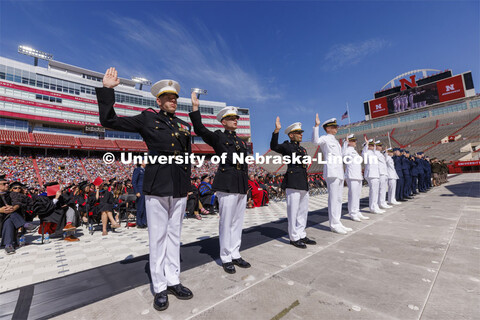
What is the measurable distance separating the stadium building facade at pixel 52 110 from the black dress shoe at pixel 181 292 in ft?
137

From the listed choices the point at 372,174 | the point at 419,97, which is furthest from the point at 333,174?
the point at 419,97

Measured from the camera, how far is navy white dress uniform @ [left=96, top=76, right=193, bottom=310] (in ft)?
6.74

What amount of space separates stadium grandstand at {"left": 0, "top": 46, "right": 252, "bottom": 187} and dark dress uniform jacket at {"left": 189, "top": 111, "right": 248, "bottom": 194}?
30.8 metres

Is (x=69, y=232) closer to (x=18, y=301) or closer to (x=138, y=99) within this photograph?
(x=18, y=301)

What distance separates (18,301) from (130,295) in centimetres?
110

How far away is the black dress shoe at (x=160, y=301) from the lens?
1853mm

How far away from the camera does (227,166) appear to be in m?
2.99

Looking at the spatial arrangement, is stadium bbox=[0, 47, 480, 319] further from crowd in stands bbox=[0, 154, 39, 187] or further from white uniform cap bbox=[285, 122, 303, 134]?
crowd in stands bbox=[0, 154, 39, 187]

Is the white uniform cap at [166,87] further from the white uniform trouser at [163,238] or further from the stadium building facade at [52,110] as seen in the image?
the stadium building facade at [52,110]

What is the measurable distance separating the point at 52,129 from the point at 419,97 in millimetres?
75768

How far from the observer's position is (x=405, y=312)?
166 centimetres

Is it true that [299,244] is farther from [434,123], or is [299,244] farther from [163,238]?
[434,123]

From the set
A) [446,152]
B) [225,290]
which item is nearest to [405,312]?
[225,290]

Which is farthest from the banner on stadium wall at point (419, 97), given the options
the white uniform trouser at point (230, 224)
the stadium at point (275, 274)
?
the white uniform trouser at point (230, 224)
